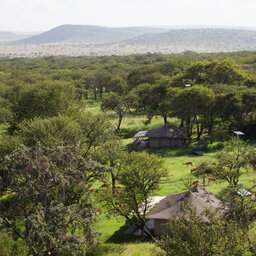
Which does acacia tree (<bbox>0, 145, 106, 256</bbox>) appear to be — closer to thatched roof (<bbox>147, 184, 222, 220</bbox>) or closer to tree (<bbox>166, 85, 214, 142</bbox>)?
thatched roof (<bbox>147, 184, 222, 220</bbox>)

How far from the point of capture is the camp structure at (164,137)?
160ft

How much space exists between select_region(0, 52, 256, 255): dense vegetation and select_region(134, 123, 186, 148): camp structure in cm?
211

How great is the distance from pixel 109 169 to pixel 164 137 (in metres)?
32.4

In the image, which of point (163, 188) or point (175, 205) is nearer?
point (175, 205)

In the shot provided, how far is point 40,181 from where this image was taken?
50.5ft

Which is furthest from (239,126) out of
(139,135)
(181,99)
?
(139,135)

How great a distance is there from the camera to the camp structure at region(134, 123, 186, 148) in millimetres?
48906

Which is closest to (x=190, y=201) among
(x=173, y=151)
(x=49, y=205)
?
(x=49, y=205)

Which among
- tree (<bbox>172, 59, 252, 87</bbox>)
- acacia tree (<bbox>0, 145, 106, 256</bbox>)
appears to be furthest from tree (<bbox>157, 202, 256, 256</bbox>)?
tree (<bbox>172, 59, 252, 87</bbox>)

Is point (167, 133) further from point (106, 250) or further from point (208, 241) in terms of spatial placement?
point (208, 241)

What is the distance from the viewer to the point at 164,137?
1932 inches

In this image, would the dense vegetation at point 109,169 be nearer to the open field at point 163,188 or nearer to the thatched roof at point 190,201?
the open field at point 163,188

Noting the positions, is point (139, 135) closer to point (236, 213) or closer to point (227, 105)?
point (227, 105)

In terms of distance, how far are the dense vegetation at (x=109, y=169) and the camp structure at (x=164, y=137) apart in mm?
2109
